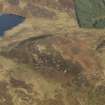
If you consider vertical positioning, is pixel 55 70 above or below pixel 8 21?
above

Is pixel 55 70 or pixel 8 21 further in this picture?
pixel 8 21

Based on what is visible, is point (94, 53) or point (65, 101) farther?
point (94, 53)

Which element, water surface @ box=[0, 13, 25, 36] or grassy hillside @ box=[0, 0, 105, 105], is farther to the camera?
water surface @ box=[0, 13, 25, 36]

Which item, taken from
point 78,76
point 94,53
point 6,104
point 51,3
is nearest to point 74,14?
point 51,3

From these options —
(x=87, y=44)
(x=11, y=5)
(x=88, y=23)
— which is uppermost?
(x=87, y=44)

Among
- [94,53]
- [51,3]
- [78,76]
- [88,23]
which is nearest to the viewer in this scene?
[78,76]

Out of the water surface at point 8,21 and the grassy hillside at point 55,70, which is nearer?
the grassy hillside at point 55,70

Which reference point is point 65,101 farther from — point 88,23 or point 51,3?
point 51,3

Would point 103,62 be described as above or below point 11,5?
above

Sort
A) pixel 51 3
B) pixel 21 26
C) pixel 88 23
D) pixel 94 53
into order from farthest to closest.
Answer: pixel 51 3 → pixel 21 26 → pixel 88 23 → pixel 94 53

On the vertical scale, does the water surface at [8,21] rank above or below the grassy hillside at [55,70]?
below

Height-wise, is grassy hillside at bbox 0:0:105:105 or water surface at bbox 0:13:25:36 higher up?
grassy hillside at bbox 0:0:105:105
